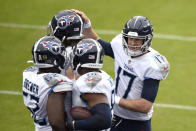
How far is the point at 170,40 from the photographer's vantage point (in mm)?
11047

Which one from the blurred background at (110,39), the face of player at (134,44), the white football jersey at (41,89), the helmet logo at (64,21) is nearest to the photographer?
the white football jersey at (41,89)

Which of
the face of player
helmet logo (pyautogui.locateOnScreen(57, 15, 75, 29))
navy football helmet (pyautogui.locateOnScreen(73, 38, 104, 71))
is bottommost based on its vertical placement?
the face of player

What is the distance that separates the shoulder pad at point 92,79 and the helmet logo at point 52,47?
0.41m

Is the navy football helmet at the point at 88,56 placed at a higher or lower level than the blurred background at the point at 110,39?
higher

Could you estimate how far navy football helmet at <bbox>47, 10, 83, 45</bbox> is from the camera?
17.8 ft

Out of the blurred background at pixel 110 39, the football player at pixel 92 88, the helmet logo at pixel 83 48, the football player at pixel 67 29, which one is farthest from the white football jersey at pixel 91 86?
the blurred background at pixel 110 39

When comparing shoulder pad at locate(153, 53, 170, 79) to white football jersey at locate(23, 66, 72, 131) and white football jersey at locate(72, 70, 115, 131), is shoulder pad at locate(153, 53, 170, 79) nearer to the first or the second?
white football jersey at locate(72, 70, 115, 131)

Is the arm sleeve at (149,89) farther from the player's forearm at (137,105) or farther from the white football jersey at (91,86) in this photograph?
the white football jersey at (91,86)

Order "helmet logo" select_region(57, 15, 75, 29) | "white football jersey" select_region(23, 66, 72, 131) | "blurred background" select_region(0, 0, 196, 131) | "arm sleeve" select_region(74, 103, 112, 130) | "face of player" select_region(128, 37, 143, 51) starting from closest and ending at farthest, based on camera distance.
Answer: "arm sleeve" select_region(74, 103, 112, 130) < "white football jersey" select_region(23, 66, 72, 131) < "helmet logo" select_region(57, 15, 75, 29) < "face of player" select_region(128, 37, 143, 51) < "blurred background" select_region(0, 0, 196, 131)

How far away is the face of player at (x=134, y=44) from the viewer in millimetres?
5550

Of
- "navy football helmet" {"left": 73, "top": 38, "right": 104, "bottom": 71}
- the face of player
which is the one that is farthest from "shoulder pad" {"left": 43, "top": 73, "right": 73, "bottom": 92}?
the face of player

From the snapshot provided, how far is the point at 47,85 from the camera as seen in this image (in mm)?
4617

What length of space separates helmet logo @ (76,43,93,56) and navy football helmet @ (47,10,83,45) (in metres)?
0.76

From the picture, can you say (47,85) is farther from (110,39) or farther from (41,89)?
(110,39)
